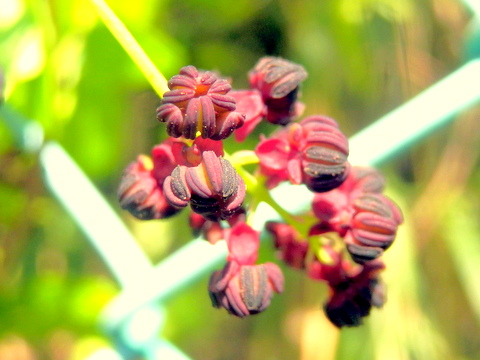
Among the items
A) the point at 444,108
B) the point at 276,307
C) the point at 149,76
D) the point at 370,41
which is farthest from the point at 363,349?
the point at 149,76

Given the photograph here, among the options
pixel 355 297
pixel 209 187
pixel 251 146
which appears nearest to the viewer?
pixel 209 187

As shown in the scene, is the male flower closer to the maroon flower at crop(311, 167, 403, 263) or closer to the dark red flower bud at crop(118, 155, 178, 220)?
the maroon flower at crop(311, 167, 403, 263)

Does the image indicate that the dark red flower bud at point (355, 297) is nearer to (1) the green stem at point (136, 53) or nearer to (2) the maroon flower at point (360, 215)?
(2) the maroon flower at point (360, 215)

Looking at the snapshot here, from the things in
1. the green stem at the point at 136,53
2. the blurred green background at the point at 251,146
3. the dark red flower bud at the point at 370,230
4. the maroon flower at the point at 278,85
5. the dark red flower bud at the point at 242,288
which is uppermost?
the green stem at the point at 136,53

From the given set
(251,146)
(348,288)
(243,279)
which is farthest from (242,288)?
(251,146)

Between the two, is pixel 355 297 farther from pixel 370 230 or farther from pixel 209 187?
pixel 209 187

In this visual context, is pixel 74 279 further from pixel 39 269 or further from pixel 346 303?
pixel 346 303

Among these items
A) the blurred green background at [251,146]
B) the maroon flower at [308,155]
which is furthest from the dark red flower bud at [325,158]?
the blurred green background at [251,146]
